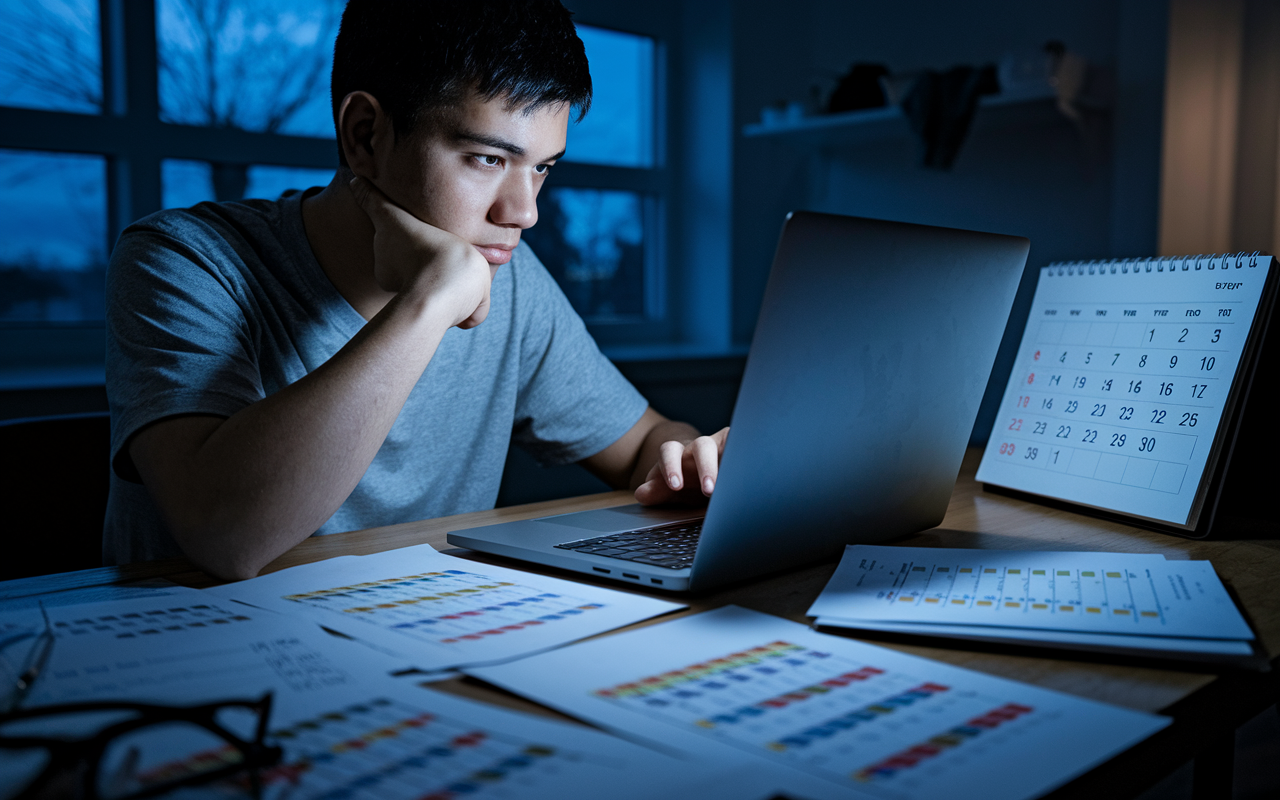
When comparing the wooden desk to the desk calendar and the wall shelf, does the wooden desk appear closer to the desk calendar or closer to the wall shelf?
the desk calendar

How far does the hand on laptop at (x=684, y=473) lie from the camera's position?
88cm

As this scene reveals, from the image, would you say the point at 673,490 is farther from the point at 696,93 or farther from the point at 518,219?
the point at 696,93

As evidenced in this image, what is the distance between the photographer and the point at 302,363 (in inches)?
42.4

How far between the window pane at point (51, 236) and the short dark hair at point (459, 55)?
1566 millimetres

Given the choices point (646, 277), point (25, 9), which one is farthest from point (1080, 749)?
point (646, 277)

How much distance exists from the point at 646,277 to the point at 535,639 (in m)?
2.78

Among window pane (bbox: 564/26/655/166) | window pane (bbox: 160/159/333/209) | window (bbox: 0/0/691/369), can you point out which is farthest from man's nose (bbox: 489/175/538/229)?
window pane (bbox: 564/26/655/166)

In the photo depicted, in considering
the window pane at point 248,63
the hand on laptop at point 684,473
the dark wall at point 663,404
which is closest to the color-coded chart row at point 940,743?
the hand on laptop at point 684,473

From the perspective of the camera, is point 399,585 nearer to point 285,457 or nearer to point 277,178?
point 285,457

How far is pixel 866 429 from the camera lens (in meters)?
0.69

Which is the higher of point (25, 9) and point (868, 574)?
point (25, 9)

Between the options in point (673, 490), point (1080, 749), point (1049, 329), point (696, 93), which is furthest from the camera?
point (696, 93)

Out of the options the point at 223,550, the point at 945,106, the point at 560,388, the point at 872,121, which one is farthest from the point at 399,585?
the point at 872,121

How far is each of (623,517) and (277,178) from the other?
6.56 ft
